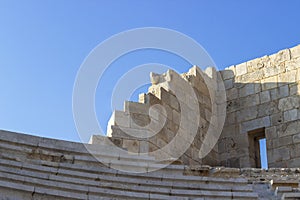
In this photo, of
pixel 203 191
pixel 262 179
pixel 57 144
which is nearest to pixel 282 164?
pixel 262 179

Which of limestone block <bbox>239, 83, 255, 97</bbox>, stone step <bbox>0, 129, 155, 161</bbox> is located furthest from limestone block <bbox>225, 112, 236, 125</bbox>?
stone step <bbox>0, 129, 155, 161</bbox>

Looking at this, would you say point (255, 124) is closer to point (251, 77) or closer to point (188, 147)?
point (251, 77)

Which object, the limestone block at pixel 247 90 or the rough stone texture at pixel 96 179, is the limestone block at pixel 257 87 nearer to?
the limestone block at pixel 247 90

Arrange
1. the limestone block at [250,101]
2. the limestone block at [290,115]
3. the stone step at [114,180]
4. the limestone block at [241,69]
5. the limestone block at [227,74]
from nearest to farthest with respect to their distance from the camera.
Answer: the stone step at [114,180], the limestone block at [290,115], the limestone block at [250,101], the limestone block at [241,69], the limestone block at [227,74]

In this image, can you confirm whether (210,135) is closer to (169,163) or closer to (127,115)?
(127,115)

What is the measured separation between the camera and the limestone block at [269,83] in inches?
624

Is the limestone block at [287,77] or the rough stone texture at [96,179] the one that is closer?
the rough stone texture at [96,179]

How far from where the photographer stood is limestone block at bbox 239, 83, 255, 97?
16156 millimetres

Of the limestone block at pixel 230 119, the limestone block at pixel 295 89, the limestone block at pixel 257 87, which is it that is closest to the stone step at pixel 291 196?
the limestone block at pixel 295 89

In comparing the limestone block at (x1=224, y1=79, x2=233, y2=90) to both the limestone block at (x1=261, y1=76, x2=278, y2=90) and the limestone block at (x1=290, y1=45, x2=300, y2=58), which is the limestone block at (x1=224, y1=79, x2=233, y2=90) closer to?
the limestone block at (x1=261, y1=76, x2=278, y2=90)

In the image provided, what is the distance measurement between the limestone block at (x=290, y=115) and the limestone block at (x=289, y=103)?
10cm

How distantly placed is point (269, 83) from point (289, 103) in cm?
78

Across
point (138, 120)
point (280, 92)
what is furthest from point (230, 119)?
point (138, 120)

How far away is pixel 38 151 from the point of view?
34.8ft
